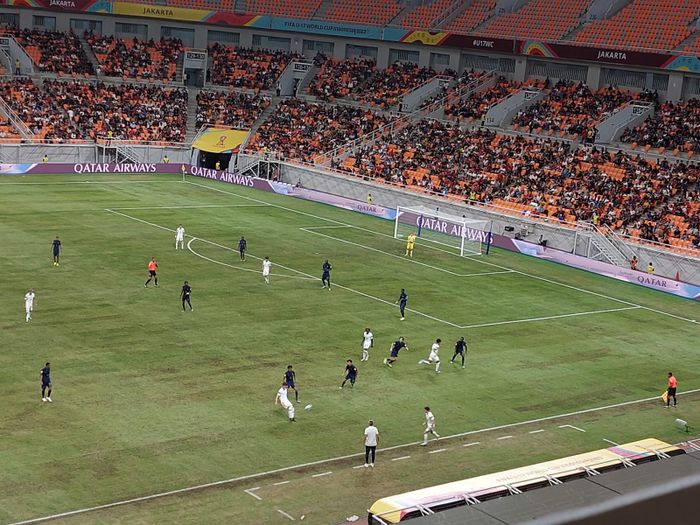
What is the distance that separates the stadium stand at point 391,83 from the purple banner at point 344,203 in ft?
54.4

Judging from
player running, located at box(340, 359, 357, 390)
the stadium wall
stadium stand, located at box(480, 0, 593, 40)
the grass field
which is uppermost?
stadium stand, located at box(480, 0, 593, 40)

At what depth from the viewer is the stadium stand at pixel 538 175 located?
66750 millimetres

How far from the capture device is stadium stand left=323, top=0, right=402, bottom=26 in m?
101

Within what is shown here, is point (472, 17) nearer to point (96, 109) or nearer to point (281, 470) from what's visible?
point (96, 109)

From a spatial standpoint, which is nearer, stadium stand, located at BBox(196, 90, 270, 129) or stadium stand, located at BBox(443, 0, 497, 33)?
stadium stand, located at BBox(443, 0, 497, 33)

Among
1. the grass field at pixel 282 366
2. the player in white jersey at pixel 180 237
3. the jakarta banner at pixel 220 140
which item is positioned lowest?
the grass field at pixel 282 366

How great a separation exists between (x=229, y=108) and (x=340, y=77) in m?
11.5

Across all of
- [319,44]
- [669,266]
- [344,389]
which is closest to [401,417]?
[344,389]

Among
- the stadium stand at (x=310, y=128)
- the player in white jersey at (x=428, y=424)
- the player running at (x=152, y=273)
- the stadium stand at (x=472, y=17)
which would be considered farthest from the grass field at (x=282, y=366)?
the stadium stand at (x=472, y=17)

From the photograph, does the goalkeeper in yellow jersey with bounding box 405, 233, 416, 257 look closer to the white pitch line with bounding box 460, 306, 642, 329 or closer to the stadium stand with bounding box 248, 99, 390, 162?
the white pitch line with bounding box 460, 306, 642, 329

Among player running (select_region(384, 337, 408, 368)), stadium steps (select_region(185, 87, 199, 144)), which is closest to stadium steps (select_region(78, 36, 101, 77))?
stadium steps (select_region(185, 87, 199, 144))

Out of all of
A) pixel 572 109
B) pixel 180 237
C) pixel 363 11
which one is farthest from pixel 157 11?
pixel 180 237

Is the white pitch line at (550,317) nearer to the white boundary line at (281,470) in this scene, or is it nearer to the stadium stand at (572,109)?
the white boundary line at (281,470)

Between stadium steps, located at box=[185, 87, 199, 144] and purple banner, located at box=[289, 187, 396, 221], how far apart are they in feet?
54.0
